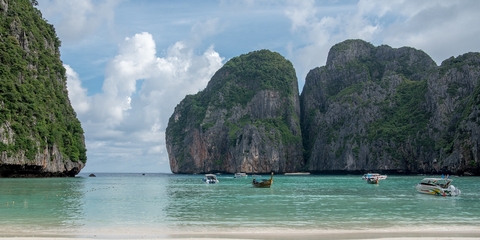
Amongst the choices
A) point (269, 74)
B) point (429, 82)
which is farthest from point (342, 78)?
point (429, 82)

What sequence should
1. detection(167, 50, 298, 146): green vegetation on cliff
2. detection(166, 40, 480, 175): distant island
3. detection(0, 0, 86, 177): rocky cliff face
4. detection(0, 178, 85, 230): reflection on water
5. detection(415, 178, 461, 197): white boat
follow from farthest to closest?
1. detection(167, 50, 298, 146): green vegetation on cliff
2. detection(166, 40, 480, 175): distant island
3. detection(0, 0, 86, 177): rocky cliff face
4. detection(415, 178, 461, 197): white boat
5. detection(0, 178, 85, 230): reflection on water

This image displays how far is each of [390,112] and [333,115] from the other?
22.0 m

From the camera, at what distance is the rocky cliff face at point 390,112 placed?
4237 inches

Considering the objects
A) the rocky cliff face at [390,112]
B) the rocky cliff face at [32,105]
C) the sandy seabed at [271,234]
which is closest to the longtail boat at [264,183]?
the rocky cliff face at [32,105]

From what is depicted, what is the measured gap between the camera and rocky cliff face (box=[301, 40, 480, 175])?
107619 millimetres

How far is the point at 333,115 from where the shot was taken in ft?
Answer: 525

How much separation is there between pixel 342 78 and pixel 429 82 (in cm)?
5391

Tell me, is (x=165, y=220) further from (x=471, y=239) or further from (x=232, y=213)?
(x=471, y=239)

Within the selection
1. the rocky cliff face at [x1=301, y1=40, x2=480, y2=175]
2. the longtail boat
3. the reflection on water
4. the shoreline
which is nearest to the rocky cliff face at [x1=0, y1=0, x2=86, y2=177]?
the reflection on water

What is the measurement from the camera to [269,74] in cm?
17338

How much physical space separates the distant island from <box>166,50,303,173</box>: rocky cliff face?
38cm

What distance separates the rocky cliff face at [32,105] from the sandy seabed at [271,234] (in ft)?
160

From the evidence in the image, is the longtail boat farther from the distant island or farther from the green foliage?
the green foliage

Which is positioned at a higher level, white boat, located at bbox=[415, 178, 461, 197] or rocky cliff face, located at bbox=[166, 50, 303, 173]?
rocky cliff face, located at bbox=[166, 50, 303, 173]
